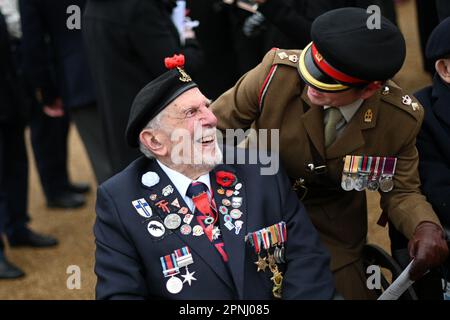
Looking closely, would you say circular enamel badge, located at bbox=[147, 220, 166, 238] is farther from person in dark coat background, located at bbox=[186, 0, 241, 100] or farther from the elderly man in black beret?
person in dark coat background, located at bbox=[186, 0, 241, 100]

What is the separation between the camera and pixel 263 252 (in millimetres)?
2949

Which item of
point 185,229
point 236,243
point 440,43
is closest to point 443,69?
point 440,43

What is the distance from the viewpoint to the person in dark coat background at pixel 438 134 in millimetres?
3207

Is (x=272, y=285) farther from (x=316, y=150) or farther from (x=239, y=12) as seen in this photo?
(x=239, y=12)

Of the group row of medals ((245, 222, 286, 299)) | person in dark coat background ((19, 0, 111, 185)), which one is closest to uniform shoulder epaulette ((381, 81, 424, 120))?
row of medals ((245, 222, 286, 299))

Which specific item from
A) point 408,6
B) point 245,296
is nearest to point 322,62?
point 245,296

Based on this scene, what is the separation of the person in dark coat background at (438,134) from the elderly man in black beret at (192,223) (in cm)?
55

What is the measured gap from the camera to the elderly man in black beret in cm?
288

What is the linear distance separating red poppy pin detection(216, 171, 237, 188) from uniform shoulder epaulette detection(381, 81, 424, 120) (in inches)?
26.1

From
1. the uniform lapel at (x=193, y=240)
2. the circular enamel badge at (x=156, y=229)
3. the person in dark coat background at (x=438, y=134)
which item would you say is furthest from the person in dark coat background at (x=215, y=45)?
the circular enamel badge at (x=156, y=229)

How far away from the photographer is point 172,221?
296 centimetres

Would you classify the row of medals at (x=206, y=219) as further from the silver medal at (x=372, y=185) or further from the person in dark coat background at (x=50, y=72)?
the person in dark coat background at (x=50, y=72)

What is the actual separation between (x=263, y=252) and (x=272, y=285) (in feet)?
0.42
